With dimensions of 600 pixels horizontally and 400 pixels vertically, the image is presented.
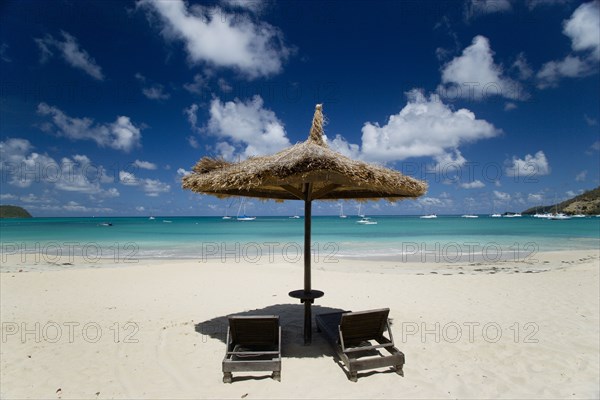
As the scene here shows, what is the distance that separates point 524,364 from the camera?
14.7 ft

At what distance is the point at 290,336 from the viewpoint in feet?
18.0

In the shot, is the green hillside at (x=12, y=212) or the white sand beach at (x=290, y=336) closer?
the white sand beach at (x=290, y=336)

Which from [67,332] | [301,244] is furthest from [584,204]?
[67,332]

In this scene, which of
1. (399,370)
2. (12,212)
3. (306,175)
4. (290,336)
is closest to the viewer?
(306,175)

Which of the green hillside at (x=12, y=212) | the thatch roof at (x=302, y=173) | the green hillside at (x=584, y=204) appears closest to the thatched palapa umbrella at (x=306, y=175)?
the thatch roof at (x=302, y=173)

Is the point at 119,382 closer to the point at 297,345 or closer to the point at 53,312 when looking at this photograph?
the point at 297,345

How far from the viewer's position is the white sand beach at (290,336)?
3904 millimetres

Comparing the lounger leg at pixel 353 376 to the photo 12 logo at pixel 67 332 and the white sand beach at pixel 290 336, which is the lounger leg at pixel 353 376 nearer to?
the white sand beach at pixel 290 336

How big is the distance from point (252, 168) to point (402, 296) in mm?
5780

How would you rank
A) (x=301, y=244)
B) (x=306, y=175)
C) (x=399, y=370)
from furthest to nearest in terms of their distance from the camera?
(x=301, y=244)
(x=399, y=370)
(x=306, y=175)

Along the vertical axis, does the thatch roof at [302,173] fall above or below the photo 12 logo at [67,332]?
above

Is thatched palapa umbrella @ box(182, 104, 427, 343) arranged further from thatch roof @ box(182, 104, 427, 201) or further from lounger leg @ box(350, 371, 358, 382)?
lounger leg @ box(350, 371, 358, 382)

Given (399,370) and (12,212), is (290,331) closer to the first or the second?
(399,370)

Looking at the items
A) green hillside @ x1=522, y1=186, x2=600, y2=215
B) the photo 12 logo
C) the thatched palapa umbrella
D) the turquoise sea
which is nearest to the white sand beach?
the photo 12 logo
